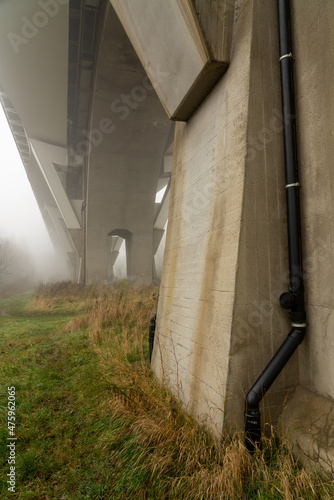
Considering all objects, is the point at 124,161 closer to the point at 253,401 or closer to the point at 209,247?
the point at 209,247

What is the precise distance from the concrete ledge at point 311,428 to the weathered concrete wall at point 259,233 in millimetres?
34

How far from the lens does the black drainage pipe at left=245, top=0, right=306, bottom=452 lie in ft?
8.55

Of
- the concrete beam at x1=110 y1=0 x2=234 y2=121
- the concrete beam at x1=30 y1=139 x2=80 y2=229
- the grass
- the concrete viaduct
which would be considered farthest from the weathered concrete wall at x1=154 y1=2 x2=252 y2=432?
the concrete beam at x1=30 y1=139 x2=80 y2=229

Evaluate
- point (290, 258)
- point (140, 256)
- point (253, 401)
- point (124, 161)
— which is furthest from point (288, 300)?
point (140, 256)

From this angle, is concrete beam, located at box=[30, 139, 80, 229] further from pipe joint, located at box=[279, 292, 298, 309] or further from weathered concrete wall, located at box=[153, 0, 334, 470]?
pipe joint, located at box=[279, 292, 298, 309]

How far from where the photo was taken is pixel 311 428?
2494mm

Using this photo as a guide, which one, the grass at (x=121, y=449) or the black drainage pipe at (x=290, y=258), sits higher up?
the black drainage pipe at (x=290, y=258)

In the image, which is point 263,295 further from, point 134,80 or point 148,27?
point 134,80

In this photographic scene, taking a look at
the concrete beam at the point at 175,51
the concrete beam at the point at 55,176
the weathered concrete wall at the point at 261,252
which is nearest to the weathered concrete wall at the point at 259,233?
the weathered concrete wall at the point at 261,252

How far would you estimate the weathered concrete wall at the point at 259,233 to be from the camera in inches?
106

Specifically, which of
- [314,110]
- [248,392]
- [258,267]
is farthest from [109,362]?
[314,110]

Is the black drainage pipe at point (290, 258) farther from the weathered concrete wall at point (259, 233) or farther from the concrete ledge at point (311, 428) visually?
the concrete ledge at point (311, 428)

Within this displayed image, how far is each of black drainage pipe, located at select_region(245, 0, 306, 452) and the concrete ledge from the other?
0.25 metres

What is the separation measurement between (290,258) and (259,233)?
36 cm
